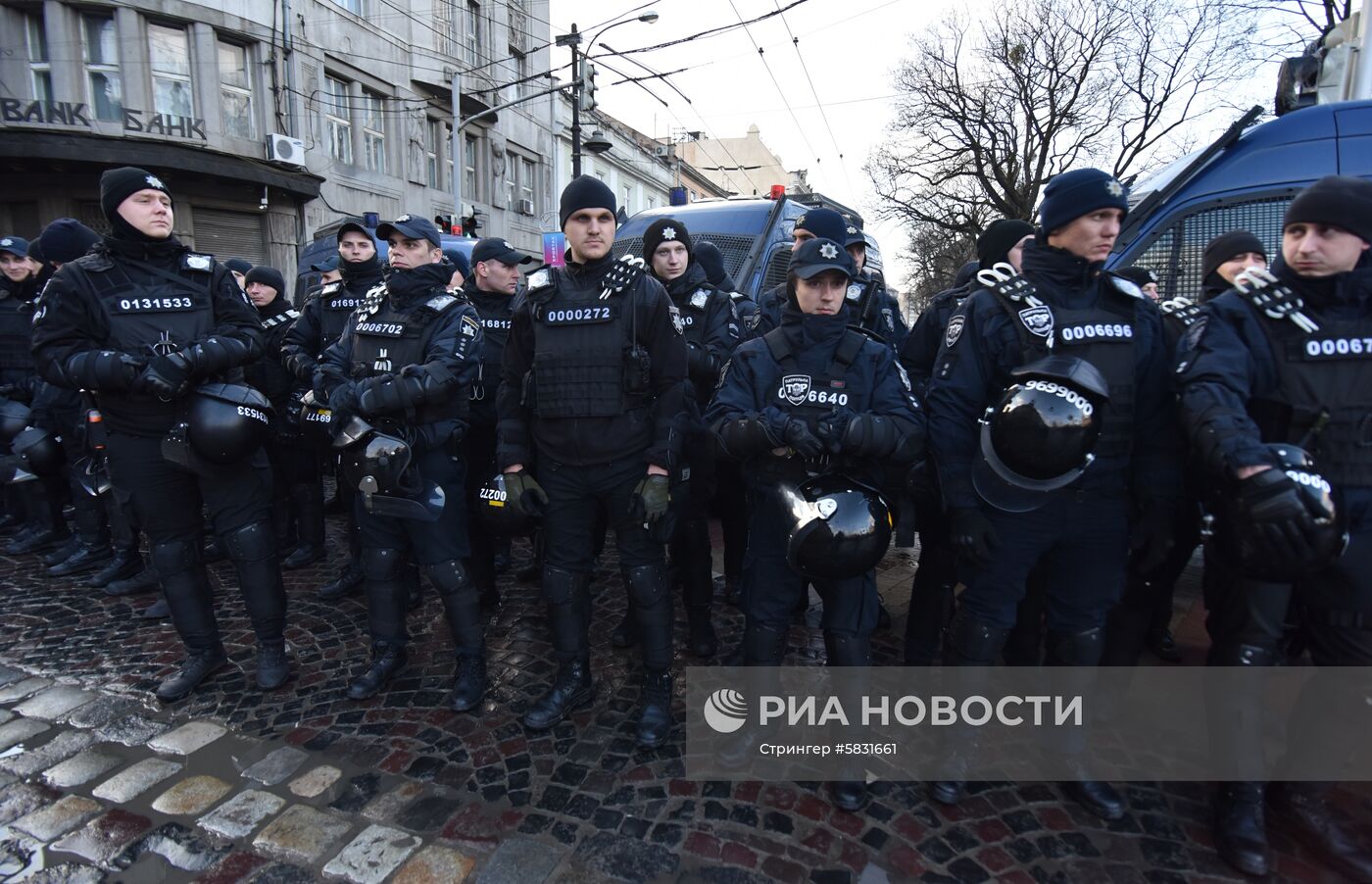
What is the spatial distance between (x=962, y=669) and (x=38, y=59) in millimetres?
19111

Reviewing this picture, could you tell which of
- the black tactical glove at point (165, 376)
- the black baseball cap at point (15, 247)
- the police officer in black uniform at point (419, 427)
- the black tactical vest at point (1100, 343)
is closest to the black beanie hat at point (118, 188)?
the black tactical glove at point (165, 376)

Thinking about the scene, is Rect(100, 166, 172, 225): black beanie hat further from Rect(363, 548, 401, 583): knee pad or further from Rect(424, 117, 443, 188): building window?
Rect(424, 117, 443, 188): building window

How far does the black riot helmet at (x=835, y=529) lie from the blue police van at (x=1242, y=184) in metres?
2.75

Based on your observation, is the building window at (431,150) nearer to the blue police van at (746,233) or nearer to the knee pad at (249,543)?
the blue police van at (746,233)

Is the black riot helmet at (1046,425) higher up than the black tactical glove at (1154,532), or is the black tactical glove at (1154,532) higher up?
the black riot helmet at (1046,425)

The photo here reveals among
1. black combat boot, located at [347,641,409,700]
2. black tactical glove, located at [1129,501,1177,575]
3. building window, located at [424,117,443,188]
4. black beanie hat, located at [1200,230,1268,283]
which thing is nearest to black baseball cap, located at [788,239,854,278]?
black tactical glove, located at [1129,501,1177,575]

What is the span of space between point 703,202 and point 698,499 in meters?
3.85

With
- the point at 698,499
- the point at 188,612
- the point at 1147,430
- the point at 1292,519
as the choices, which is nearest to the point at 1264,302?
the point at 1147,430

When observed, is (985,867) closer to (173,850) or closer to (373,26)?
(173,850)

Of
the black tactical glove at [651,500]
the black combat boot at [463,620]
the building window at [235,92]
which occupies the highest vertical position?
the building window at [235,92]

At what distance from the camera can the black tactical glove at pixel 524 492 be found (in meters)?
2.94

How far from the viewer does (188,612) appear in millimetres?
3379

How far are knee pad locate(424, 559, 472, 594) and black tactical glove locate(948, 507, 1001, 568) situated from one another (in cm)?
217

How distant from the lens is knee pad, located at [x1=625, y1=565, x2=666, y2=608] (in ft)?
9.87
